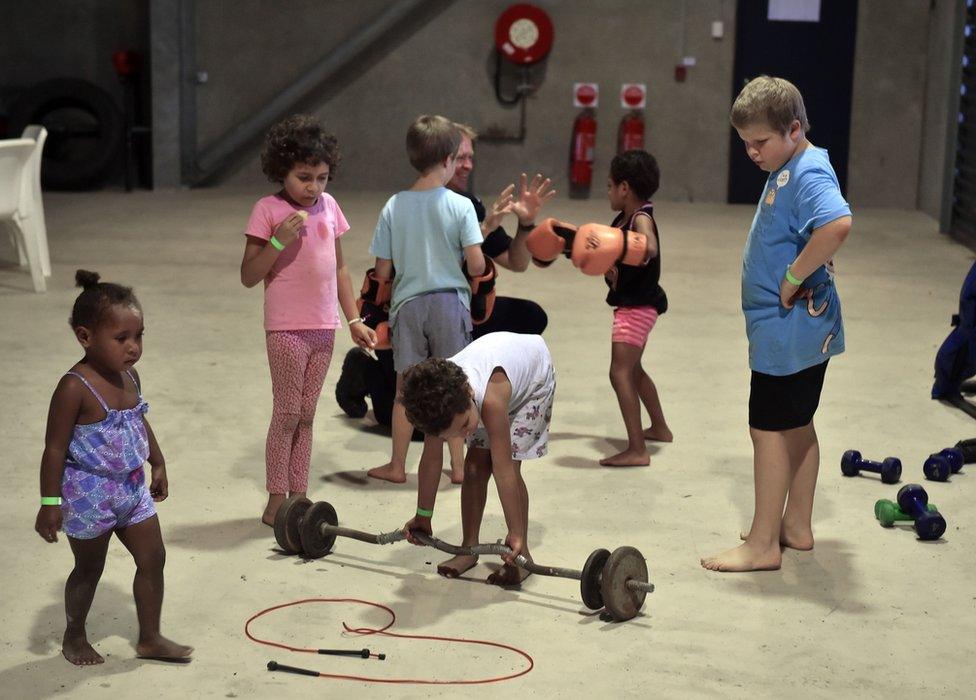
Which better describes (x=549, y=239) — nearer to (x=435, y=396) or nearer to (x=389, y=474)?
(x=389, y=474)

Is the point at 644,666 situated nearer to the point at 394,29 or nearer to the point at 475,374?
the point at 475,374

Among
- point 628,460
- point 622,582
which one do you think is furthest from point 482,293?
point 622,582

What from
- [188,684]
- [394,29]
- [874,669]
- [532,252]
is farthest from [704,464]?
[394,29]

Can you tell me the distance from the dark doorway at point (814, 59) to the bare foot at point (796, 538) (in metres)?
9.58

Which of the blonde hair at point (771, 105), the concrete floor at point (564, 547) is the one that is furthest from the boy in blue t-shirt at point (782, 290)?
the concrete floor at point (564, 547)

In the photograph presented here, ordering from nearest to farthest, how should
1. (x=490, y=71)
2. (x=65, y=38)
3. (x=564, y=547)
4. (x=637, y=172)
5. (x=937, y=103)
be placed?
(x=564, y=547) → (x=637, y=172) → (x=937, y=103) → (x=490, y=71) → (x=65, y=38)

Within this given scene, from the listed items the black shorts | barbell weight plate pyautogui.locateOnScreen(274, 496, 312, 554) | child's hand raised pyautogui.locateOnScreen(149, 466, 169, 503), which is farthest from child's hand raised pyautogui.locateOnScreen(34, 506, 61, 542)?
the black shorts

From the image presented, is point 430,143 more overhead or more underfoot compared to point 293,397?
more overhead

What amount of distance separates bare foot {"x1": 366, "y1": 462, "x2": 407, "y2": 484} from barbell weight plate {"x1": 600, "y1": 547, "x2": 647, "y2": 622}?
1440 millimetres

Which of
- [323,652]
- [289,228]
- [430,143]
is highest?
[430,143]

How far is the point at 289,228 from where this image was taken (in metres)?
4.14

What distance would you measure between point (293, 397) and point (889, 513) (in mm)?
2066

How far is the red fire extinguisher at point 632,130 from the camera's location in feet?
44.6

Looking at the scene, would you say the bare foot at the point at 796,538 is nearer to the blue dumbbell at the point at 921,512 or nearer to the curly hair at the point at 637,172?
the blue dumbbell at the point at 921,512
